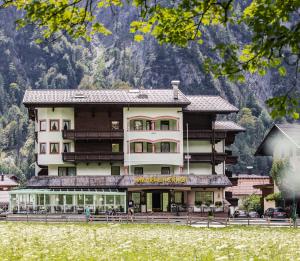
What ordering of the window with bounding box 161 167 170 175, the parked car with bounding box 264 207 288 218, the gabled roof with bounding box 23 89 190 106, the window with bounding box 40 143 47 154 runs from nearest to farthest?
the parked car with bounding box 264 207 288 218
the gabled roof with bounding box 23 89 190 106
the window with bounding box 40 143 47 154
the window with bounding box 161 167 170 175

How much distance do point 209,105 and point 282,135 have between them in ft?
29.0

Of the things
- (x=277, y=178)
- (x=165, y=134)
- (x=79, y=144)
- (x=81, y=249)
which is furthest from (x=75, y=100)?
(x=81, y=249)

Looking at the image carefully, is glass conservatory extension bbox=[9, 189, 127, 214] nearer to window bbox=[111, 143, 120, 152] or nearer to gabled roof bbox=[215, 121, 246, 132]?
window bbox=[111, 143, 120, 152]

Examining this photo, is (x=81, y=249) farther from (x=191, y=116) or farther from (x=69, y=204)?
(x=191, y=116)

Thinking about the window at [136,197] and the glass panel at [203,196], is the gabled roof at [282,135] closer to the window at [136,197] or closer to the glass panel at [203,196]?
the glass panel at [203,196]

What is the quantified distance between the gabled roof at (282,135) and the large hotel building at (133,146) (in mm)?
4762

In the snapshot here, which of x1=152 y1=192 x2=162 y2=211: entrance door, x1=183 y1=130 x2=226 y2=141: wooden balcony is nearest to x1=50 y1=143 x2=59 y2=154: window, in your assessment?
x1=152 y1=192 x2=162 y2=211: entrance door

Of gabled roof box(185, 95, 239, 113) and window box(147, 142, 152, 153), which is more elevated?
gabled roof box(185, 95, 239, 113)

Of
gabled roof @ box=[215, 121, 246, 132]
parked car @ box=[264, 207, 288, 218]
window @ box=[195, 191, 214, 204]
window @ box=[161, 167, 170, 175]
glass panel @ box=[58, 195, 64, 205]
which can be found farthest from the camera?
gabled roof @ box=[215, 121, 246, 132]

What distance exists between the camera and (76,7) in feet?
35.2

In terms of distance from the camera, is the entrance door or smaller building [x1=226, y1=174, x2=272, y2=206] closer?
the entrance door

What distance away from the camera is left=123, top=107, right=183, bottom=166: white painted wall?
78000 millimetres

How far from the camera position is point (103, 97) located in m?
79.4

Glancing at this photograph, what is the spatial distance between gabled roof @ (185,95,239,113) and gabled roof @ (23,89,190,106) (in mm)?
1854
